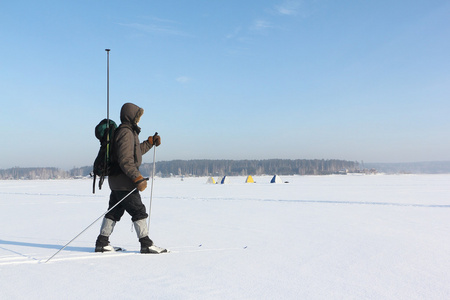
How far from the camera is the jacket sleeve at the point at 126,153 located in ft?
12.3

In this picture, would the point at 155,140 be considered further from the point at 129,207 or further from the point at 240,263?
the point at 240,263

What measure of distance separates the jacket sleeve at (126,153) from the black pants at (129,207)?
0.31 metres

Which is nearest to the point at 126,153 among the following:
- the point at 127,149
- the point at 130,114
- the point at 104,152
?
the point at 127,149

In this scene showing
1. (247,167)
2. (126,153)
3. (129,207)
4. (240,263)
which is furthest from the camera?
(247,167)

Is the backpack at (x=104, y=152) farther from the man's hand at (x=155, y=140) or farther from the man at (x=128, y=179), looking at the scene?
the man's hand at (x=155, y=140)

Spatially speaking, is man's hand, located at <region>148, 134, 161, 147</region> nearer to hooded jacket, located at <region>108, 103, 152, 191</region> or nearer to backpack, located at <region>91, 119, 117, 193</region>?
hooded jacket, located at <region>108, 103, 152, 191</region>

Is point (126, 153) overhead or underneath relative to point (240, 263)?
overhead

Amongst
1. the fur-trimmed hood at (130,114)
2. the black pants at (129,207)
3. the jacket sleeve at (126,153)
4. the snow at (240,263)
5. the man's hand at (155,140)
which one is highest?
the fur-trimmed hood at (130,114)

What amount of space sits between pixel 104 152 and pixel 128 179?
415 mm

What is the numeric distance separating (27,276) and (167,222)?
3665 mm

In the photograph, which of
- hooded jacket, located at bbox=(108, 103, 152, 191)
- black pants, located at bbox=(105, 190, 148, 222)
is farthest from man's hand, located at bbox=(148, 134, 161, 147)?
black pants, located at bbox=(105, 190, 148, 222)

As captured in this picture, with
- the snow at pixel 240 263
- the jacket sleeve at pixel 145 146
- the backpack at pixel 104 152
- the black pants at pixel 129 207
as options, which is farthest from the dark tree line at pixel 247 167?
the backpack at pixel 104 152

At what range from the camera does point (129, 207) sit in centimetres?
389

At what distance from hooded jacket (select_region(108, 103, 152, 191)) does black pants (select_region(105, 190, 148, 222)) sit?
0.27 ft
